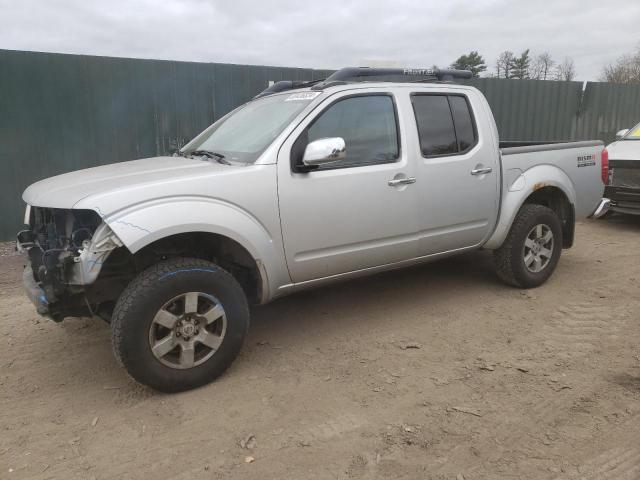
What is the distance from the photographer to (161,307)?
2887 millimetres

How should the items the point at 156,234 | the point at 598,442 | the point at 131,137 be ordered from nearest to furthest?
the point at 598,442 < the point at 156,234 < the point at 131,137

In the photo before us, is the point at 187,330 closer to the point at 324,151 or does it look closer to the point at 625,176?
the point at 324,151

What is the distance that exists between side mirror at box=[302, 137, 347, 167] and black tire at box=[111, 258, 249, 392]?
2.98ft

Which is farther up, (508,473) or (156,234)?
(156,234)

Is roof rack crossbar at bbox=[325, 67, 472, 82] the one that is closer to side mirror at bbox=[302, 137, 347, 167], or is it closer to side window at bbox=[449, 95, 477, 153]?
side window at bbox=[449, 95, 477, 153]

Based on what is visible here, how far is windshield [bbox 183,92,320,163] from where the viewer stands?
346 cm

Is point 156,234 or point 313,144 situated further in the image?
point 313,144

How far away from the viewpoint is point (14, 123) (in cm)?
661

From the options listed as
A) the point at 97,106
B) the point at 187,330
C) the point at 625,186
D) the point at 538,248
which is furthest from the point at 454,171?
the point at 97,106

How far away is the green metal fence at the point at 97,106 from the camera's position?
662 centimetres

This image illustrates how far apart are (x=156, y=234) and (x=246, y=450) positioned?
1255 millimetres

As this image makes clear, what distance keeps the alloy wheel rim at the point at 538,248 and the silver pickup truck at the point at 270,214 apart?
24mm

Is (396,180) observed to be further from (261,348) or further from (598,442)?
(598,442)

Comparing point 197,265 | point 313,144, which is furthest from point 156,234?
point 313,144
